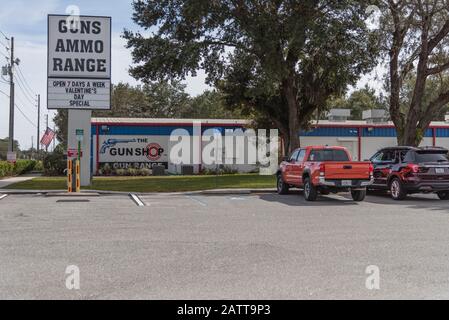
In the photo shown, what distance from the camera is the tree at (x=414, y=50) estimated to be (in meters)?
26.5

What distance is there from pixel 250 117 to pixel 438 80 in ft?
43.9

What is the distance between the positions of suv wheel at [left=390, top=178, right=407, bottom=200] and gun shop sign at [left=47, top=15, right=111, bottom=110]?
1180 centimetres

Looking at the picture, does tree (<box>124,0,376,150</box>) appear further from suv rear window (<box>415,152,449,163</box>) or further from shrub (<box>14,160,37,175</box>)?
shrub (<box>14,160,37,175</box>)

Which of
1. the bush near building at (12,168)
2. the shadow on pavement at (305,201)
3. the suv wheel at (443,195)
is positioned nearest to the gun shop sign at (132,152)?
the bush near building at (12,168)

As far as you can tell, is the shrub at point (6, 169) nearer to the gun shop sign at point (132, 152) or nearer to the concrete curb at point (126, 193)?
the gun shop sign at point (132, 152)

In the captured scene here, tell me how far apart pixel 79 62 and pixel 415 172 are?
1380cm

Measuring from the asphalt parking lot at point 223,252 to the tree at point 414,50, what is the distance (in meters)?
13.9

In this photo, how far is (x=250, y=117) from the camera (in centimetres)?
3925

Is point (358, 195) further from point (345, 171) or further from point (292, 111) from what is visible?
point (292, 111)

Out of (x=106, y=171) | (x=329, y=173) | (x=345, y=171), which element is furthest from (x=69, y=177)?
(x=106, y=171)

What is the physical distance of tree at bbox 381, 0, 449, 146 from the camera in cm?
2645
